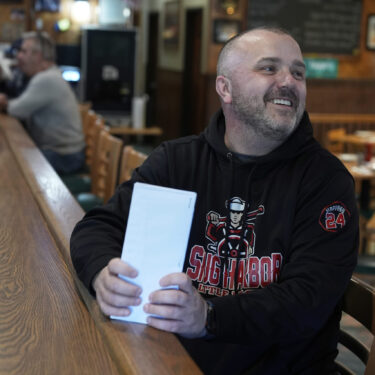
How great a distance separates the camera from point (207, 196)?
1.66 meters

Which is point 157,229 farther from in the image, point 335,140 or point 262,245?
point 335,140

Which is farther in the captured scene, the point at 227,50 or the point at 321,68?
the point at 321,68

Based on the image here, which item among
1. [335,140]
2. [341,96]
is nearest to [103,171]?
[335,140]

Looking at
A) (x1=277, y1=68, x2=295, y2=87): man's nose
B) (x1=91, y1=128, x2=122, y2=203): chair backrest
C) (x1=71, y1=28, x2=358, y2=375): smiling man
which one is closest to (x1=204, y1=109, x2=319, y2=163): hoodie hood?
(x1=71, y1=28, x2=358, y2=375): smiling man

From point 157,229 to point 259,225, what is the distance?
1.71 ft

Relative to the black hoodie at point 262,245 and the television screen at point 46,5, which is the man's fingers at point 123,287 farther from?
the television screen at point 46,5

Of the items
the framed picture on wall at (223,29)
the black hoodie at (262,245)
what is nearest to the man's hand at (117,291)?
the black hoodie at (262,245)

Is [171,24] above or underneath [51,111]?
above

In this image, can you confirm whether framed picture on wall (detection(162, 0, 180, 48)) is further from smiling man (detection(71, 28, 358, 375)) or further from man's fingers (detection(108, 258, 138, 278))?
man's fingers (detection(108, 258, 138, 278))

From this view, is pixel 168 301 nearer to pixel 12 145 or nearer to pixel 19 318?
pixel 19 318

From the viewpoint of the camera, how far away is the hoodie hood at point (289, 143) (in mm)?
1622

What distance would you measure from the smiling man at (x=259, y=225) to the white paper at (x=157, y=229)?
0.16 m

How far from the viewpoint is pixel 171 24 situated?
10.3m

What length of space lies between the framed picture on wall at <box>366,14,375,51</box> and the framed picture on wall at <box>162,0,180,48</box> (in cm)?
288
